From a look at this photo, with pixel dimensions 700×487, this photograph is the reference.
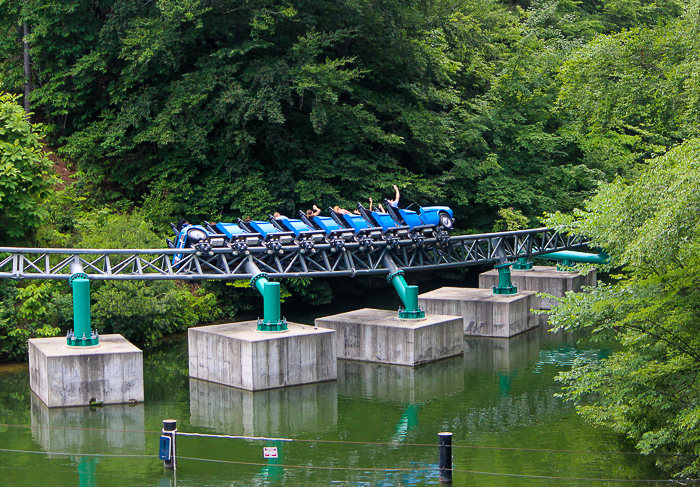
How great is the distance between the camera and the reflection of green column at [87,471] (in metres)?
14.1

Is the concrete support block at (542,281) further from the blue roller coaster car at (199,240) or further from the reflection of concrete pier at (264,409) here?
the blue roller coaster car at (199,240)

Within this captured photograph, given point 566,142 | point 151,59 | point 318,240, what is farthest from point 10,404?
point 566,142

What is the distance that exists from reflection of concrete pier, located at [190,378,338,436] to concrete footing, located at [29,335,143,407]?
167 centimetres

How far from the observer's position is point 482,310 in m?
28.5

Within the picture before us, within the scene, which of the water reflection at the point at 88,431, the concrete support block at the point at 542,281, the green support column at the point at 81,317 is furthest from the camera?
the concrete support block at the point at 542,281

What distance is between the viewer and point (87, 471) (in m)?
14.8

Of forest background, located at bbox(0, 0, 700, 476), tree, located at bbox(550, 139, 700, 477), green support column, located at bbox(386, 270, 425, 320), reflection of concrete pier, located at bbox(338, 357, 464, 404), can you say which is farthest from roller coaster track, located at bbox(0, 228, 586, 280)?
tree, located at bbox(550, 139, 700, 477)

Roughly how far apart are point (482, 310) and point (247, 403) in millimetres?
11530

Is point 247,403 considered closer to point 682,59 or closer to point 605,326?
point 605,326

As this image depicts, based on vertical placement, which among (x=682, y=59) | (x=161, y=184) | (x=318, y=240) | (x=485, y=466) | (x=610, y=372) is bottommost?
(x=485, y=466)

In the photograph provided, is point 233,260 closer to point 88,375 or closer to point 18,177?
point 88,375

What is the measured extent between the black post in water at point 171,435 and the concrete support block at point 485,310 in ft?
51.6

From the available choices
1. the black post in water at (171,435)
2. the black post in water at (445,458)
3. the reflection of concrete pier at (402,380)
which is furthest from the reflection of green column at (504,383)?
the black post in water at (171,435)

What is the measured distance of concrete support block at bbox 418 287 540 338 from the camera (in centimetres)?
2817
